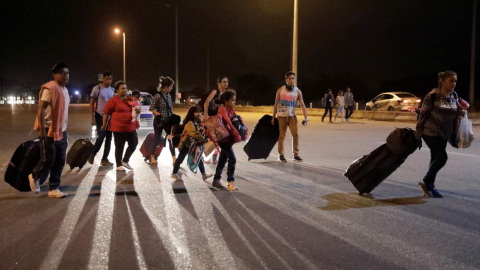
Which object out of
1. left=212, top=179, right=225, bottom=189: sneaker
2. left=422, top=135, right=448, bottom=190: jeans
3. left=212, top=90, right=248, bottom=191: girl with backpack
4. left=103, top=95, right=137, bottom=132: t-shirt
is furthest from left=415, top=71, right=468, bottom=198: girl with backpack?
left=103, top=95, right=137, bottom=132: t-shirt

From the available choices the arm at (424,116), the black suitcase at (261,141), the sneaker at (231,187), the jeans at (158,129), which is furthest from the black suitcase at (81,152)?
the arm at (424,116)

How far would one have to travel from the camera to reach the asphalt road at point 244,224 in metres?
3.94

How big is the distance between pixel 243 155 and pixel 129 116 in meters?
3.29

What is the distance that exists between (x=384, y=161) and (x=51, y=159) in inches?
167

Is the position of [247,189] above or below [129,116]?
below

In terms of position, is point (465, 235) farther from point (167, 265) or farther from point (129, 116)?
point (129, 116)

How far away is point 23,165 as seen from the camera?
604 centimetres

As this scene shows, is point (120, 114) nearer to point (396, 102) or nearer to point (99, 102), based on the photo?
point (99, 102)

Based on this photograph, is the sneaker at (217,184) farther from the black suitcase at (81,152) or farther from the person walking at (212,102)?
the black suitcase at (81,152)

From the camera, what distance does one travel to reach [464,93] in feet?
178

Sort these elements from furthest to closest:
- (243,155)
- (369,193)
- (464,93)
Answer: (464,93) → (243,155) → (369,193)

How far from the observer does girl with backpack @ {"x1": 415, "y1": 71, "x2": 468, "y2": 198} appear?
605 centimetres

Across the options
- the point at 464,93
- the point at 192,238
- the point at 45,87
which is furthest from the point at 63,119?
the point at 464,93

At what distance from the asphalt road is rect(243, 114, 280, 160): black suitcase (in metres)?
1.02
